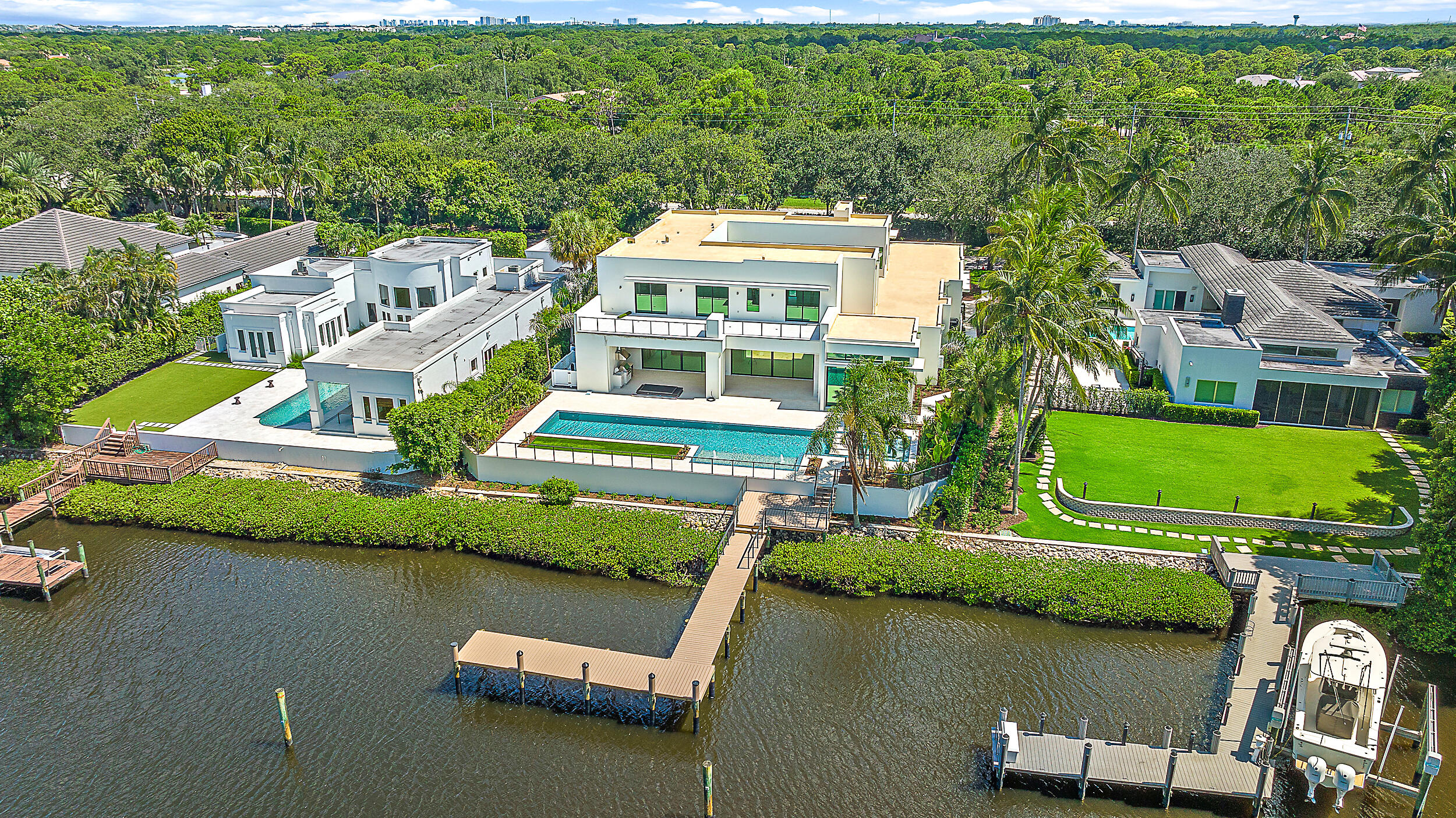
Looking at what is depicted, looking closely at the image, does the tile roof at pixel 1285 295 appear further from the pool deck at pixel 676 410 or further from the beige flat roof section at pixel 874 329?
the pool deck at pixel 676 410

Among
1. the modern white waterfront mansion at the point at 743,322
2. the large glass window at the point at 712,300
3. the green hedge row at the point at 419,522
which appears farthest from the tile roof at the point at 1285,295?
the green hedge row at the point at 419,522

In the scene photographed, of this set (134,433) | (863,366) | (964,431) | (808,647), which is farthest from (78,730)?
(964,431)

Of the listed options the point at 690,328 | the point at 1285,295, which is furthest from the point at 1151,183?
Result: the point at 690,328

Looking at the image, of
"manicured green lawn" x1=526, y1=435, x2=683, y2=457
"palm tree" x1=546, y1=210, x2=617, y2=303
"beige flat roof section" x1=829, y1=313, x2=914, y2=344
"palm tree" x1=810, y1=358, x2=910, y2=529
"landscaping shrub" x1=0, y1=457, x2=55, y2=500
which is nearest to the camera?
"palm tree" x1=810, y1=358, x2=910, y2=529

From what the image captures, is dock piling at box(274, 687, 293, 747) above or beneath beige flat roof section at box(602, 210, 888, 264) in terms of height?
beneath

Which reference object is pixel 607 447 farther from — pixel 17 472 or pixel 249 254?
pixel 249 254

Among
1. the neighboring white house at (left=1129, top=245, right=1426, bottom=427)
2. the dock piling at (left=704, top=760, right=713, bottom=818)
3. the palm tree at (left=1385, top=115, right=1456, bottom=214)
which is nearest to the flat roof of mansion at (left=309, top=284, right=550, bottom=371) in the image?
the dock piling at (left=704, top=760, right=713, bottom=818)

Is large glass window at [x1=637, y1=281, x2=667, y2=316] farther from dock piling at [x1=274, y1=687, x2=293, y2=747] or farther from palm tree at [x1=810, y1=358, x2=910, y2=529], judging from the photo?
dock piling at [x1=274, y1=687, x2=293, y2=747]
